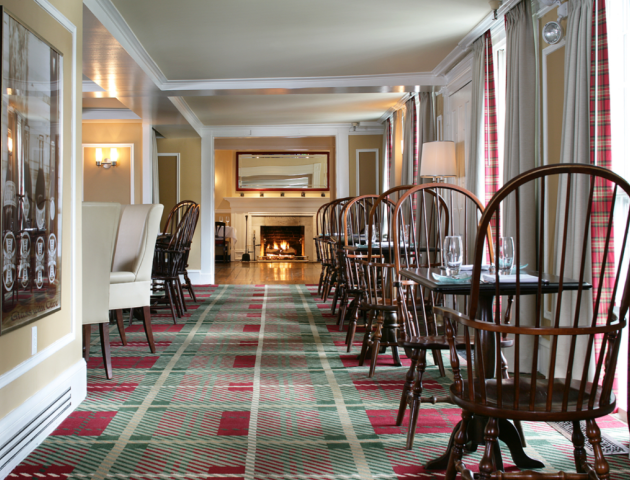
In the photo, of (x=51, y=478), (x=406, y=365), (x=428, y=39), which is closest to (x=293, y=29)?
(x=428, y=39)

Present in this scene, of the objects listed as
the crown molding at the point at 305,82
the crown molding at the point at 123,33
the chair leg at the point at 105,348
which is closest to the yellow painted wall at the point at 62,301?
the chair leg at the point at 105,348

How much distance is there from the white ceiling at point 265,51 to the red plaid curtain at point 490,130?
0.36 metres

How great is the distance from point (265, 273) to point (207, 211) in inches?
74.2

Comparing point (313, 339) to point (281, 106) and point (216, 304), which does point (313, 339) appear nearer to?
point (216, 304)

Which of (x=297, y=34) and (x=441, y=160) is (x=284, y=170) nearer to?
(x=441, y=160)

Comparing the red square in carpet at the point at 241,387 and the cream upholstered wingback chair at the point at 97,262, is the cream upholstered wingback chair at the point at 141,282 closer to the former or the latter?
the cream upholstered wingback chair at the point at 97,262

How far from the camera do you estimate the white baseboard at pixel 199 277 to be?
854 cm

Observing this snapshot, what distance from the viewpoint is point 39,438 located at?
2.23 m

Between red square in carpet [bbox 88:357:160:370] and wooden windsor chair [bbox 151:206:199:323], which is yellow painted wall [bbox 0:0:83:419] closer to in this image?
red square in carpet [bbox 88:357:160:370]

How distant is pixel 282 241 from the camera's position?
13344mm

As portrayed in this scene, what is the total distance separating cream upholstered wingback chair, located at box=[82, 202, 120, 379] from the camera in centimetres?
310

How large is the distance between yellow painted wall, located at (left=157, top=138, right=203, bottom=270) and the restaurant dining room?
1.78 meters

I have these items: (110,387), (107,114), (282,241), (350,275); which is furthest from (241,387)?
(282,241)

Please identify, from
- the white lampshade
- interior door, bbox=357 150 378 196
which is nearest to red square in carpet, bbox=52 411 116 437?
the white lampshade
